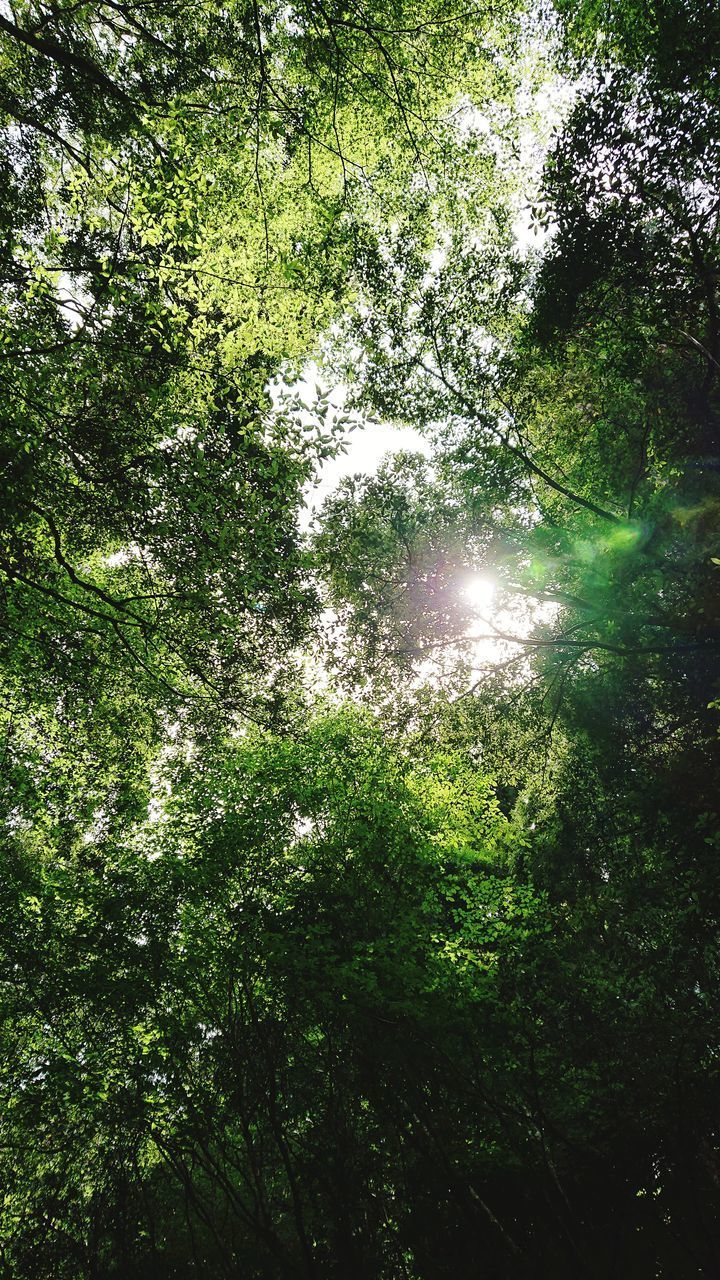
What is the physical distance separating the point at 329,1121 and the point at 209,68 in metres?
20.0

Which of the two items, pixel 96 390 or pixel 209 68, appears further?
pixel 209 68

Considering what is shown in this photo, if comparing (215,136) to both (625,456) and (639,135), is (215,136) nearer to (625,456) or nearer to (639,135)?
(639,135)

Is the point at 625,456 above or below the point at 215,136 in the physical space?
below

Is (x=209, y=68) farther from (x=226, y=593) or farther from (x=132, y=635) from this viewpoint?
(x=132, y=635)

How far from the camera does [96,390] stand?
6.87m

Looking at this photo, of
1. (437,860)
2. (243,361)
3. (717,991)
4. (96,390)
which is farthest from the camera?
(437,860)

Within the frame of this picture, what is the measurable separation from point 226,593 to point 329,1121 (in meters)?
11.0

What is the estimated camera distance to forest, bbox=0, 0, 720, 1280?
7.65 metres

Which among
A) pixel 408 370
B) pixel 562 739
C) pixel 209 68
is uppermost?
pixel 209 68

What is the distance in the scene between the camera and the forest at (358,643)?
765 cm

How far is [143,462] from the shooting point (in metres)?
8.15

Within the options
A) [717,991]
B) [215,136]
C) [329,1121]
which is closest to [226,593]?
[215,136]

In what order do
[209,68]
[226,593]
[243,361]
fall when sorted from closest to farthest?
[243,361]
[226,593]
[209,68]

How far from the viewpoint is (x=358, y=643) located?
1176cm
